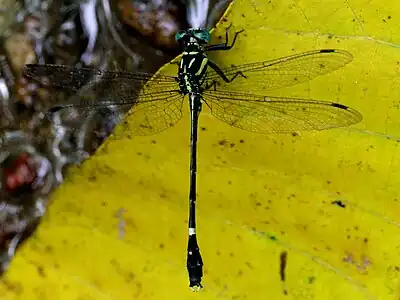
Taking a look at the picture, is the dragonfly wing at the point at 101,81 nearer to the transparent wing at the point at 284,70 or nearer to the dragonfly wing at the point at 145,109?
the dragonfly wing at the point at 145,109

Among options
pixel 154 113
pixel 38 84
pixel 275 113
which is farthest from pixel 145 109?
pixel 38 84

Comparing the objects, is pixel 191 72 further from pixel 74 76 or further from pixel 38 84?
pixel 38 84

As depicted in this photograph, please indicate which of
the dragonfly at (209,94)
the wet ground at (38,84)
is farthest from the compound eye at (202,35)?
the wet ground at (38,84)

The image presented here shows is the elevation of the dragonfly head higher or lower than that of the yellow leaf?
higher

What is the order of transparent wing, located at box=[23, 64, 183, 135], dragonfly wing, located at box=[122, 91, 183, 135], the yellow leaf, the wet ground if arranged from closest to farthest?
→ the yellow leaf, dragonfly wing, located at box=[122, 91, 183, 135], transparent wing, located at box=[23, 64, 183, 135], the wet ground

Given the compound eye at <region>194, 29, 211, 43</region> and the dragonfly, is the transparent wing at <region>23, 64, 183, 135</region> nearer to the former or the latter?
the dragonfly

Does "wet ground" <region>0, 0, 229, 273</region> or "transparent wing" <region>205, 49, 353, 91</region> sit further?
"wet ground" <region>0, 0, 229, 273</region>

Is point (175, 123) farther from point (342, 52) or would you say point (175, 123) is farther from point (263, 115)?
point (342, 52)

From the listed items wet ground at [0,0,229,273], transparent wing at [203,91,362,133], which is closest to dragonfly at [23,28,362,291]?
transparent wing at [203,91,362,133]

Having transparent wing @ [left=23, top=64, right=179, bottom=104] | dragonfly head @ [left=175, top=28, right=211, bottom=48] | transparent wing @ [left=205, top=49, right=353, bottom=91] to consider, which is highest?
dragonfly head @ [left=175, top=28, right=211, bottom=48]
